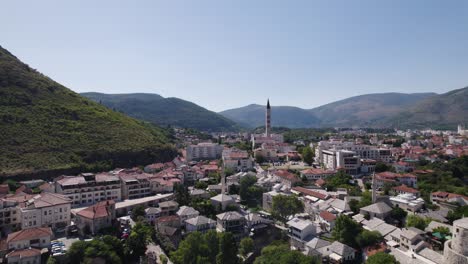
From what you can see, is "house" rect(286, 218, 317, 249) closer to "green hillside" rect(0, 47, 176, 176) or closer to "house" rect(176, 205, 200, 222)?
"house" rect(176, 205, 200, 222)

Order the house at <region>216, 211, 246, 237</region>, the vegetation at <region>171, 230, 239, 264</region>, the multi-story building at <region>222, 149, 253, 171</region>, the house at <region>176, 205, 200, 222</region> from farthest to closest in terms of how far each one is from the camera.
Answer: the multi-story building at <region>222, 149, 253, 171</region> → the house at <region>176, 205, 200, 222</region> → the house at <region>216, 211, 246, 237</region> → the vegetation at <region>171, 230, 239, 264</region>

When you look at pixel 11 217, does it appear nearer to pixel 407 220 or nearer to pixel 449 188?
pixel 407 220

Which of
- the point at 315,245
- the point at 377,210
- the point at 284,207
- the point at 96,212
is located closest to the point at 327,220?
the point at 284,207

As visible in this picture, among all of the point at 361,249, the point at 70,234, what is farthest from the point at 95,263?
the point at 361,249

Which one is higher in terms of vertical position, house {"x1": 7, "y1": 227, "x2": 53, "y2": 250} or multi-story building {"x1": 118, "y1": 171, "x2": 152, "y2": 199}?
multi-story building {"x1": 118, "y1": 171, "x2": 152, "y2": 199}

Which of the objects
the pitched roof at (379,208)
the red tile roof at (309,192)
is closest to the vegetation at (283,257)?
the pitched roof at (379,208)

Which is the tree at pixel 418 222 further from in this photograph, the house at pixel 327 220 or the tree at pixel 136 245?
the tree at pixel 136 245

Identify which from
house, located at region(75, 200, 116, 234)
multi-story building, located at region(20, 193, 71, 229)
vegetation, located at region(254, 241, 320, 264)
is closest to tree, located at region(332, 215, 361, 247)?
vegetation, located at region(254, 241, 320, 264)

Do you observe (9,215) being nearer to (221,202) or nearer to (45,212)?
(45,212)
